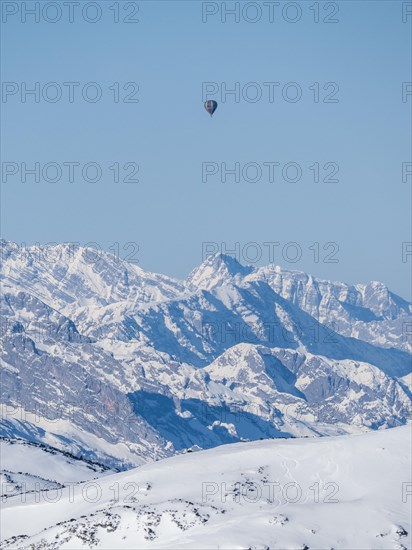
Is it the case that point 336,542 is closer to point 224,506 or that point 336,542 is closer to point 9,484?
point 224,506

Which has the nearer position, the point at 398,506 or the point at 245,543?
the point at 245,543

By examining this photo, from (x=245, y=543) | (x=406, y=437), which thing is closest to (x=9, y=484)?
(x=406, y=437)

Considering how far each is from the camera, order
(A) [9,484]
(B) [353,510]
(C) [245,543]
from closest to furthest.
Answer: (C) [245,543]
(B) [353,510]
(A) [9,484]

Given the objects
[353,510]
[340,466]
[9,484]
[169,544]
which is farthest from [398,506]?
[9,484]

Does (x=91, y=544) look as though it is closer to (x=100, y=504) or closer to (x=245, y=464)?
(x=100, y=504)

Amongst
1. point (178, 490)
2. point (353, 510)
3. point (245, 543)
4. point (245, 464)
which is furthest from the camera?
point (245, 464)

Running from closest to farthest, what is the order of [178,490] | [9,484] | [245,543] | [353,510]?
[245,543], [353,510], [178,490], [9,484]
